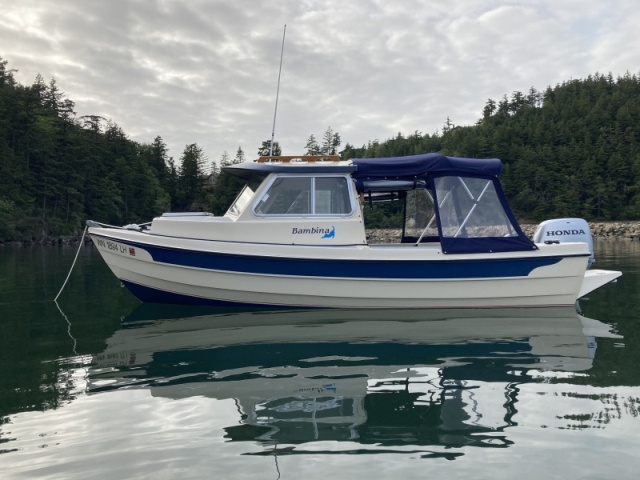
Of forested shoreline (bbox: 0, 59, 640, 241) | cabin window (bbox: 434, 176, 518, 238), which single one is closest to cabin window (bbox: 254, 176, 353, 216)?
cabin window (bbox: 434, 176, 518, 238)

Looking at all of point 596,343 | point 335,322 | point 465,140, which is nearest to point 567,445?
point 596,343

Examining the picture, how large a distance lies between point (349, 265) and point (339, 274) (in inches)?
8.9

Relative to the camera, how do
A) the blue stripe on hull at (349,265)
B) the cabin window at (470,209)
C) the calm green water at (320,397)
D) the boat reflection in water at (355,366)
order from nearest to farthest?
1. the calm green water at (320,397)
2. the boat reflection in water at (355,366)
3. the blue stripe on hull at (349,265)
4. the cabin window at (470,209)

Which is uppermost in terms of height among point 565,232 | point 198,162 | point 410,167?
point 198,162

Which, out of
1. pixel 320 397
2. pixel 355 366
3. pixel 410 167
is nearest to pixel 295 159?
pixel 410 167

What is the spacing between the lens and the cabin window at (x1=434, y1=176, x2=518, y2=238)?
8656mm

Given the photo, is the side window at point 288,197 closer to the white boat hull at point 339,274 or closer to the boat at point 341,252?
the boat at point 341,252

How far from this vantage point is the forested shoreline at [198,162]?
56.0m

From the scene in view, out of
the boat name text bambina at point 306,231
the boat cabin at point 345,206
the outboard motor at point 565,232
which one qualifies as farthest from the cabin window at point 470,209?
the boat name text bambina at point 306,231

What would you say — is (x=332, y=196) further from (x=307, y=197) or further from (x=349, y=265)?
(x=349, y=265)

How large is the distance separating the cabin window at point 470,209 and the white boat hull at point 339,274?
478 millimetres

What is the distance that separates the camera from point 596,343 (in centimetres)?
650

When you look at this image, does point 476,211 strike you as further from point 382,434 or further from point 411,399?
point 382,434

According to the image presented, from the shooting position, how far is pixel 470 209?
28.8 ft
